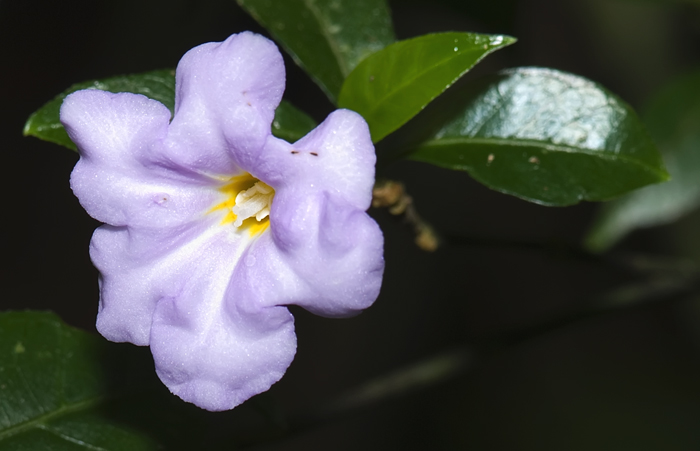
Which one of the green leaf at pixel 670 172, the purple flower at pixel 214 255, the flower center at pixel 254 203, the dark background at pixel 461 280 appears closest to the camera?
the purple flower at pixel 214 255

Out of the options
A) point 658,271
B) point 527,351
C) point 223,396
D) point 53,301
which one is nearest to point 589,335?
point 527,351

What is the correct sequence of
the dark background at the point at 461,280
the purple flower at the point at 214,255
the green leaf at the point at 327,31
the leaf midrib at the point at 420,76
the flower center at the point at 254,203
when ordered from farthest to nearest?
the dark background at the point at 461,280, the green leaf at the point at 327,31, the flower center at the point at 254,203, the leaf midrib at the point at 420,76, the purple flower at the point at 214,255

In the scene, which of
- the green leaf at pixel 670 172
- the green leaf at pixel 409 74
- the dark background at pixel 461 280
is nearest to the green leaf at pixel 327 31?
the green leaf at pixel 409 74

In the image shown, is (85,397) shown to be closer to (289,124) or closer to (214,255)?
(214,255)

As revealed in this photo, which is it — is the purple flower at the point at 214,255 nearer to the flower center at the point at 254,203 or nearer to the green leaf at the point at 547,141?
the flower center at the point at 254,203

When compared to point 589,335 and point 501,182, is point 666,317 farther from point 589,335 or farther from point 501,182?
point 501,182

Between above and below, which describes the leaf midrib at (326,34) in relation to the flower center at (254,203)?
above

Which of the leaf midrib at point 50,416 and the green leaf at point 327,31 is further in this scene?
the green leaf at point 327,31
